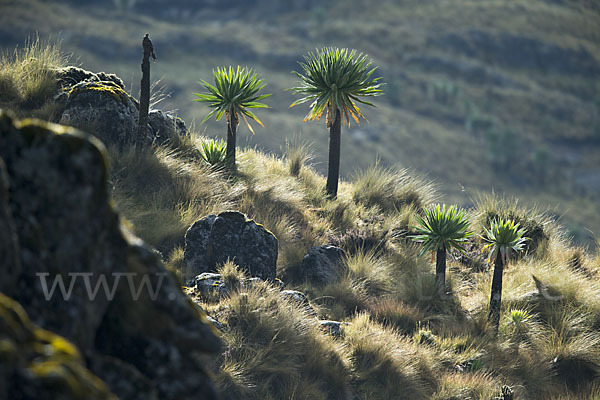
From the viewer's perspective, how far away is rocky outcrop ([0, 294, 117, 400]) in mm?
2406

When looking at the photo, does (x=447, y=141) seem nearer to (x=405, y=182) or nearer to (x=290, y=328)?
(x=405, y=182)

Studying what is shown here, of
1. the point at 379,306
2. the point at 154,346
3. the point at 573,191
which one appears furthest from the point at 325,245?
the point at 573,191

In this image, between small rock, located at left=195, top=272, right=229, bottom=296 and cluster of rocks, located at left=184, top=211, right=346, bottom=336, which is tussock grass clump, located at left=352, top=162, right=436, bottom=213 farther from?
small rock, located at left=195, top=272, right=229, bottom=296

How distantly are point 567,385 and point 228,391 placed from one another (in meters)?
5.75

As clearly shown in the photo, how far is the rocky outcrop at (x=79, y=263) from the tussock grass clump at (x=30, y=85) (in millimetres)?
8721

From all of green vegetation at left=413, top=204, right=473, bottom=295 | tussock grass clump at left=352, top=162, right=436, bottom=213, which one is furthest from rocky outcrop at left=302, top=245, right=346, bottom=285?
tussock grass clump at left=352, top=162, right=436, bottom=213

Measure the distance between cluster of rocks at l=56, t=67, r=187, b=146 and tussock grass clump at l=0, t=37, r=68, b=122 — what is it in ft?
0.73

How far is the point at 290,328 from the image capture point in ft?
25.6

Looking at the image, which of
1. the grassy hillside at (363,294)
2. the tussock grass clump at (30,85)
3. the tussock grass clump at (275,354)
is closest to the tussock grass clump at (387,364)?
the grassy hillside at (363,294)

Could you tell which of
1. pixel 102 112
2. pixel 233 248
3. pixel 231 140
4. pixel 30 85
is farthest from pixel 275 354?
pixel 30 85

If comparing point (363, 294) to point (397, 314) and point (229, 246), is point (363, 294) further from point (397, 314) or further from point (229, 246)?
point (229, 246)

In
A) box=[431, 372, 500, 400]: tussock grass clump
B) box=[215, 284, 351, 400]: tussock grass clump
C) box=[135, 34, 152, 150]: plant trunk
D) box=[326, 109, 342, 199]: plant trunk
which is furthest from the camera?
box=[326, 109, 342, 199]: plant trunk

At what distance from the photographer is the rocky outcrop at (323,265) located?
33.8ft

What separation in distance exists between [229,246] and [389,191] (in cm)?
665
